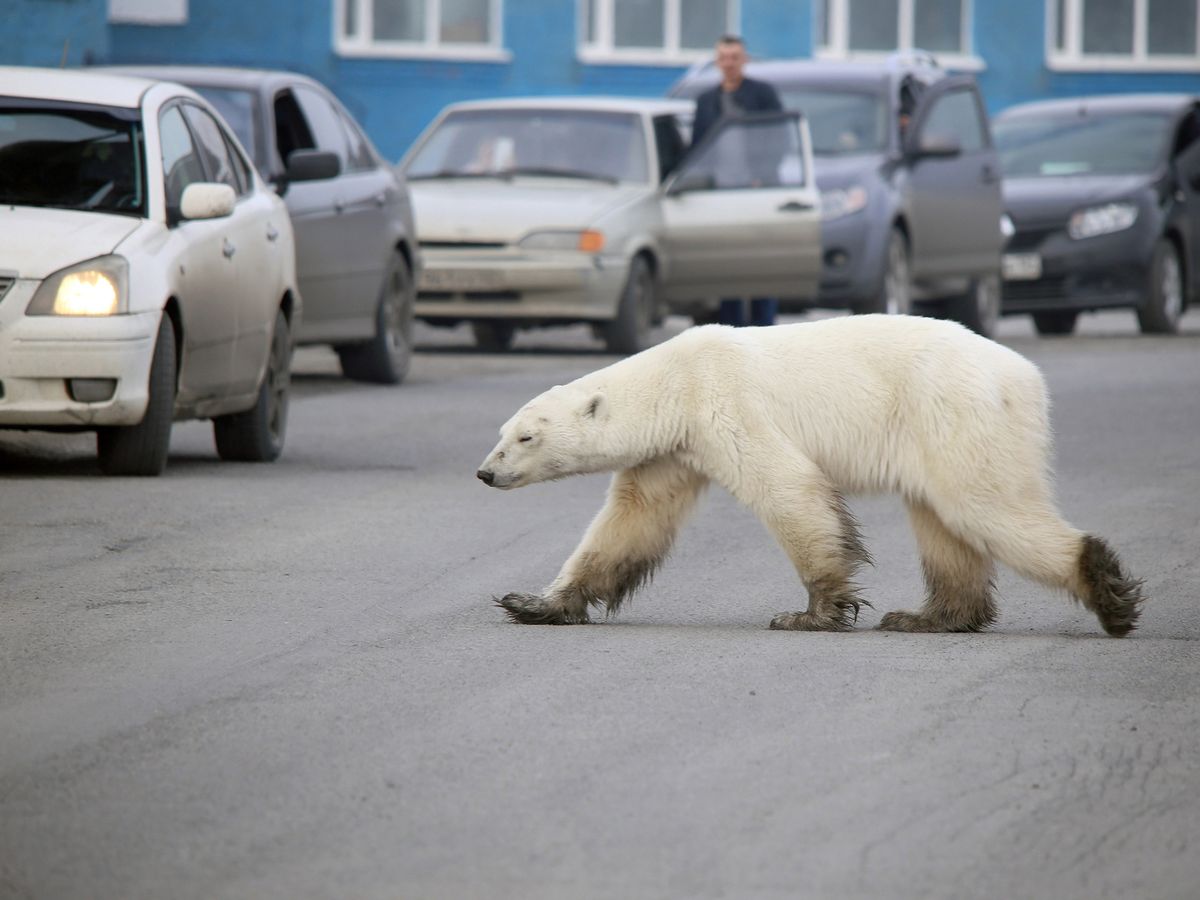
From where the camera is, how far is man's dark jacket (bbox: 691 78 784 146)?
17469 mm

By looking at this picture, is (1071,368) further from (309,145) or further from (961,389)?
(961,389)

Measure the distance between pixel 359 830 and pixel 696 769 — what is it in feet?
2.86

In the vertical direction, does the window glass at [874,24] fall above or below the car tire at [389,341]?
above

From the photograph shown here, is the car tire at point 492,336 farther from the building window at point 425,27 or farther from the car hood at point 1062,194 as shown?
the building window at point 425,27

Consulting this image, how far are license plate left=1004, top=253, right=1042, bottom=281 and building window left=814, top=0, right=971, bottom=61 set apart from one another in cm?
1359

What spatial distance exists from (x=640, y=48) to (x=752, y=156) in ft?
53.5

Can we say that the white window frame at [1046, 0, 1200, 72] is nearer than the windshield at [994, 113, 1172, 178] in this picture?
No

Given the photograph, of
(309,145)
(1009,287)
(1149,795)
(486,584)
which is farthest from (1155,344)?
(1149,795)

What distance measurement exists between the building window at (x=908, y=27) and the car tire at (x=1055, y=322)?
12.4 metres

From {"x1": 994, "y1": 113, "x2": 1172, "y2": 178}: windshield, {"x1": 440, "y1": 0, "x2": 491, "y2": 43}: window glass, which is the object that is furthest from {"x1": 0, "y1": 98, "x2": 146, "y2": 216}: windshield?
{"x1": 440, "y1": 0, "x2": 491, "y2": 43}: window glass

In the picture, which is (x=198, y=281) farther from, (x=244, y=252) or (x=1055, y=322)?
(x=1055, y=322)

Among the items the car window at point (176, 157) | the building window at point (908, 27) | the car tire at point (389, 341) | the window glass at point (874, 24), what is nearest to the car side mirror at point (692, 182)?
the car tire at point (389, 341)

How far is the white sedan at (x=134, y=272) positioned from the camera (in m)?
10.1

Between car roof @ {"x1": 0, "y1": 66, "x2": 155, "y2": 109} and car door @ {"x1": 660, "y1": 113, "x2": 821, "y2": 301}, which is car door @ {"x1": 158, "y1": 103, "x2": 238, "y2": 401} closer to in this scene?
car roof @ {"x1": 0, "y1": 66, "x2": 155, "y2": 109}
